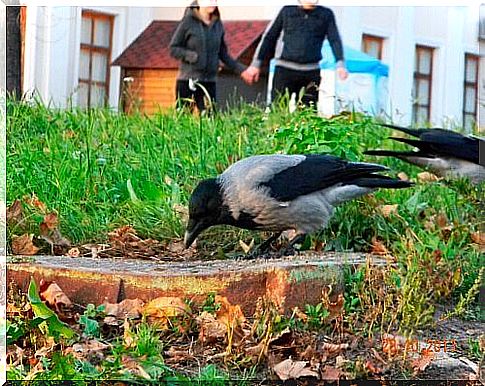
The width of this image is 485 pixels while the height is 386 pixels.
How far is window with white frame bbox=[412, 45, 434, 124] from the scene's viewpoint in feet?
12.1

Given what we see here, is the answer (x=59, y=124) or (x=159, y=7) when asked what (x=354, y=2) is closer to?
(x=159, y=7)

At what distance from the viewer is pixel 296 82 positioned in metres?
3.98

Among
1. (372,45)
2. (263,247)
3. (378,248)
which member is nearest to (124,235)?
(263,247)

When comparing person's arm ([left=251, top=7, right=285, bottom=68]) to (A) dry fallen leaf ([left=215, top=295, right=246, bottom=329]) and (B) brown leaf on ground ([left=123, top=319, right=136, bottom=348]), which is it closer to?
(A) dry fallen leaf ([left=215, top=295, right=246, bottom=329])

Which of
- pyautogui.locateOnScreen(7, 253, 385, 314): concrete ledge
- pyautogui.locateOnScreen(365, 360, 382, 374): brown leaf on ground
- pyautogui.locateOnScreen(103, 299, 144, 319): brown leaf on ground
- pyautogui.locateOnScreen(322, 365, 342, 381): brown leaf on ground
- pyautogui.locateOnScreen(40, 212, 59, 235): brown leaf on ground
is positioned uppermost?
pyautogui.locateOnScreen(40, 212, 59, 235): brown leaf on ground

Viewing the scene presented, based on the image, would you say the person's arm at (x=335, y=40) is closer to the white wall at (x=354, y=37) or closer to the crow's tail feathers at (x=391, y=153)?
the white wall at (x=354, y=37)

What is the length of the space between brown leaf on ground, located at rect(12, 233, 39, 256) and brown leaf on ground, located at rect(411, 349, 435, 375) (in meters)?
1.12

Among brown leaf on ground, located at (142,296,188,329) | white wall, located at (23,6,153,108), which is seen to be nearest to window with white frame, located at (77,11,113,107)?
white wall, located at (23,6,153,108)

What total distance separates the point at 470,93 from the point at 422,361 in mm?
1286

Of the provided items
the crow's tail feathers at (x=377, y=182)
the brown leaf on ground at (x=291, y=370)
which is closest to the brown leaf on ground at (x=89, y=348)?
the brown leaf on ground at (x=291, y=370)

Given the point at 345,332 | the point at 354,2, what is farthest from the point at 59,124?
the point at 345,332

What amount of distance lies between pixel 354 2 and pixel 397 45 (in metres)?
0.65

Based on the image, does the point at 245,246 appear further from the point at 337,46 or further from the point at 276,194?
the point at 337,46

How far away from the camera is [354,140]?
11.6 ft
